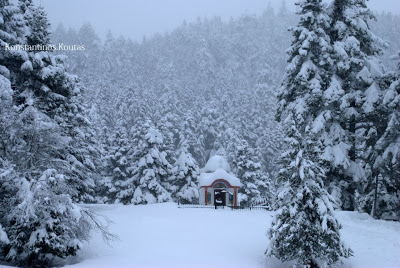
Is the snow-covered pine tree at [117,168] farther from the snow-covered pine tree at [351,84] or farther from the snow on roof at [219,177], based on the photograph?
the snow-covered pine tree at [351,84]

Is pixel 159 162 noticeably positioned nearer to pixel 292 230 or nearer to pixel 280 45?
pixel 292 230

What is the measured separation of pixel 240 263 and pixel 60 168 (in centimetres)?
897

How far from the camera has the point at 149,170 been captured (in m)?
37.1

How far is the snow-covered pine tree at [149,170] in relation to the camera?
121 feet

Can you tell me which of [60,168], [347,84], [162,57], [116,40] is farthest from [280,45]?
[60,168]

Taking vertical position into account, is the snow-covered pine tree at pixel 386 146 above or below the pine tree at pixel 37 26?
below

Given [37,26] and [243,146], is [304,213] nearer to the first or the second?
[37,26]

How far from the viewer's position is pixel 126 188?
41.2 meters

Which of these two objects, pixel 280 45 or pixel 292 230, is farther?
pixel 280 45

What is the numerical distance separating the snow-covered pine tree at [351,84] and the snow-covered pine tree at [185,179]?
20494 millimetres

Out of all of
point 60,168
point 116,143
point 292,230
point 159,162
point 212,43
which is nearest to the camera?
point 292,230

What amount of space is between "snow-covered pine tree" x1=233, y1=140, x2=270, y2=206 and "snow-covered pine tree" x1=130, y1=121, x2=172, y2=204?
396 inches

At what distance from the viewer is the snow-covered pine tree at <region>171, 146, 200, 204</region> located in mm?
41375

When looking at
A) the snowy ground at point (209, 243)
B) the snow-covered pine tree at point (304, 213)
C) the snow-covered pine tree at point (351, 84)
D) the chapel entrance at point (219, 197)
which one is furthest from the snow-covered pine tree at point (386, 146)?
the chapel entrance at point (219, 197)
